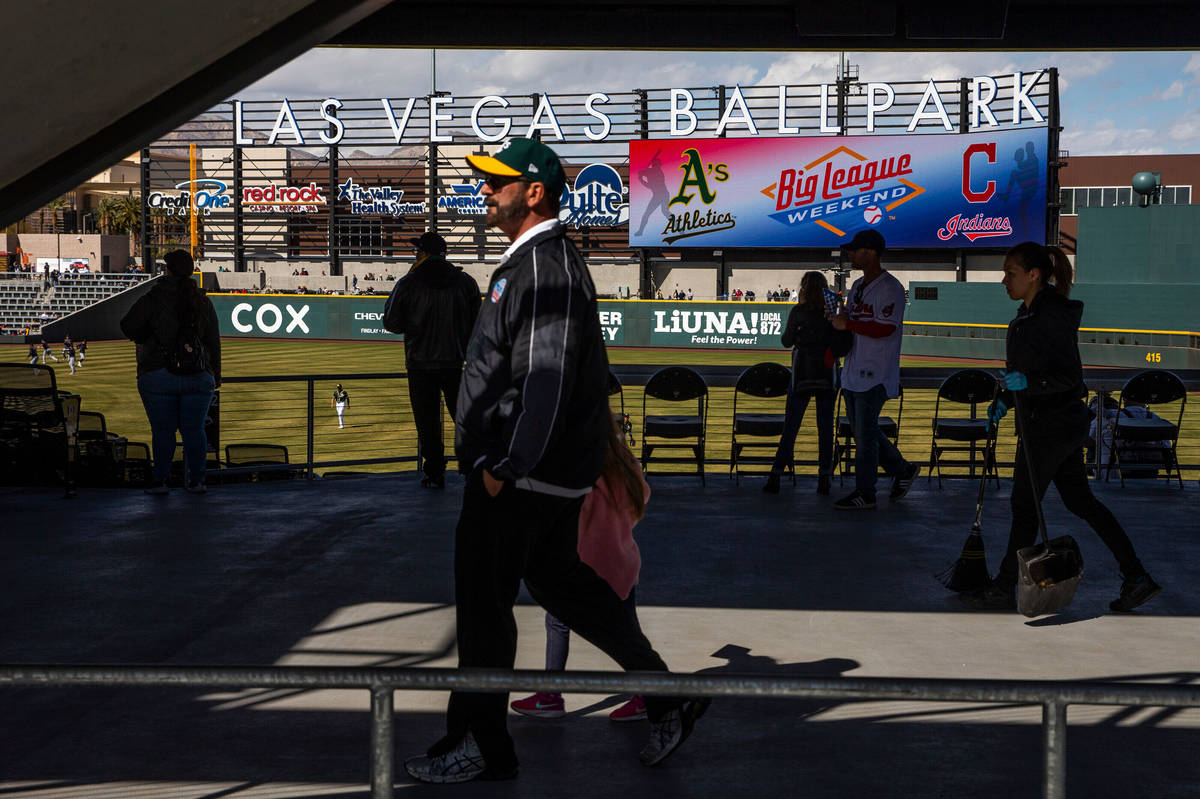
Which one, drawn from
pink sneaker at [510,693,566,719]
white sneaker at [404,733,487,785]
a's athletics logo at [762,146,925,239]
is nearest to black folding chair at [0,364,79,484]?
pink sneaker at [510,693,566,719]

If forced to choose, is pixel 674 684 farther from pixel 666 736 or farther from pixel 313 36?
pixel 313 36

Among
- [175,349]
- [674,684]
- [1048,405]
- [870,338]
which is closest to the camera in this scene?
[674,684]

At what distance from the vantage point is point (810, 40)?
932 cm

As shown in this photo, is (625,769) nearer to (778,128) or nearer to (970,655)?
(970,655)

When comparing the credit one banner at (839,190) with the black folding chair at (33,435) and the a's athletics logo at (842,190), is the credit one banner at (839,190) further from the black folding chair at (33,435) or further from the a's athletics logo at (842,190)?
the black folding chair at (33,435)

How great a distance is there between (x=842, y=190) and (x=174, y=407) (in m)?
46.8

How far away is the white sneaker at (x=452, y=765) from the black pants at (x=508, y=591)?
30 millimetres

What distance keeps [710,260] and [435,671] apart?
182ft

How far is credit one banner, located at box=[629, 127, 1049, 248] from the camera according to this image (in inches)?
2005

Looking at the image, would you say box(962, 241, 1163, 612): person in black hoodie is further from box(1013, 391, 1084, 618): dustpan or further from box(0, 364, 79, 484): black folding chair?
box(0, 364, 79, 484): black folding chair

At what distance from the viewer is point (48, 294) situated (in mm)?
56719

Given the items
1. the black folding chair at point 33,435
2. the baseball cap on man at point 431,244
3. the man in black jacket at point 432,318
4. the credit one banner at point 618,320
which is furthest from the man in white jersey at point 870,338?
the credit one banner at point 618,320

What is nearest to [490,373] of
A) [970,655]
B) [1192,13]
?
[970,655]

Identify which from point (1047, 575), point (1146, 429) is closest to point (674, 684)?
point (1047, 575)
